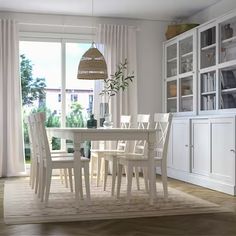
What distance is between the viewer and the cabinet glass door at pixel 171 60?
700cm

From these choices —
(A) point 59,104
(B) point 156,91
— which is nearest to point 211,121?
(B) point 156,91

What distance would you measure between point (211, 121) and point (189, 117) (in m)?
0.65

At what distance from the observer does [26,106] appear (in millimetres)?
7035

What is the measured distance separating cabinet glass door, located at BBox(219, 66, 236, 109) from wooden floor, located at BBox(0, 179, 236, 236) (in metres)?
1.82

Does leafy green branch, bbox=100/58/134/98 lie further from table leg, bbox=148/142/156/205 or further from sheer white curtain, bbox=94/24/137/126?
table leg, bbox=148/142/156/205

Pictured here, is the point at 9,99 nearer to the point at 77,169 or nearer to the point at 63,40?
the point at 63,40

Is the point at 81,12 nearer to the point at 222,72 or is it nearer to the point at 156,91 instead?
the point at 156,91

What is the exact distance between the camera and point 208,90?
19.4 feet

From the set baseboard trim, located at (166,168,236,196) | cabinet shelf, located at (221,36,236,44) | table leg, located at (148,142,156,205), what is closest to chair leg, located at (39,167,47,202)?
table leg, located at (148,142,156,205)

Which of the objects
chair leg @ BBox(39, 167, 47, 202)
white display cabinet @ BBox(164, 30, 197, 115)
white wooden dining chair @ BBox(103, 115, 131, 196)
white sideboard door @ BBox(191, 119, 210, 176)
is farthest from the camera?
white display cabinet @ BBox(164, 30, 197, 115)

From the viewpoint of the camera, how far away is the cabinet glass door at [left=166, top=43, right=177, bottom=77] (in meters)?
7.00

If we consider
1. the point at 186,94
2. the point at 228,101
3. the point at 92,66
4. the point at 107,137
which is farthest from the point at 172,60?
the point at 107,137

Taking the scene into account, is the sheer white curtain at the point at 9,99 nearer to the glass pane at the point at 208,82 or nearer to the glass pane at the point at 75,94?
the glass pane at the point at 75,94

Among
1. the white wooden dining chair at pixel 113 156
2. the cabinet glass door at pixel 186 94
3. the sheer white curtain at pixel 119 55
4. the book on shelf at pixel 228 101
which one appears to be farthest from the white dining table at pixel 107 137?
the sheer white curtain at pixel 119 55
